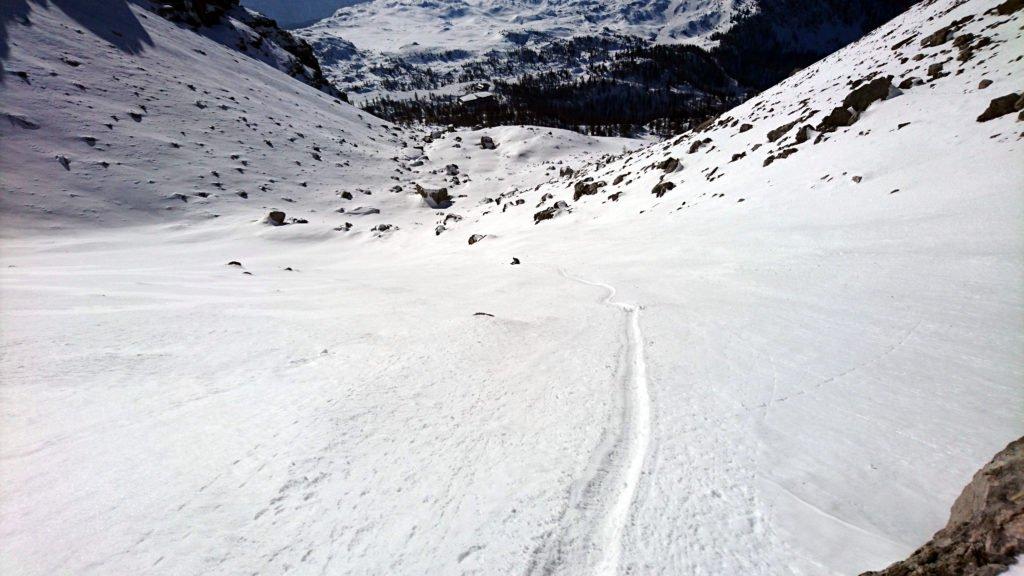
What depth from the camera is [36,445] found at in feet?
10.7

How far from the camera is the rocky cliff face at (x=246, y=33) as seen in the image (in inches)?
2689

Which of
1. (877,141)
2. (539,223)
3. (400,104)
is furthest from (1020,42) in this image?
(400,104)

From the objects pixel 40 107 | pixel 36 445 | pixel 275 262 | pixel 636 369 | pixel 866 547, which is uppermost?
pixel 40 107

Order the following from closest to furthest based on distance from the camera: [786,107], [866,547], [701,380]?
[866,547]
[701,380]
[786,107]

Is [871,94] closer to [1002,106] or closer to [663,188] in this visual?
[1002,106]

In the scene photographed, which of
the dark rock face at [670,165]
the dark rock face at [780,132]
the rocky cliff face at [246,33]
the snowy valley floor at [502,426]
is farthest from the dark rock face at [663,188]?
the rocky cliff face at [246,33]

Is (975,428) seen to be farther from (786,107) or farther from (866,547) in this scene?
(786,107)

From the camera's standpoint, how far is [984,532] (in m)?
1.98

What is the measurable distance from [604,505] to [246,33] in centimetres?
10430

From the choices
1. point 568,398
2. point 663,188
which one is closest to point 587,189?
point 663,188

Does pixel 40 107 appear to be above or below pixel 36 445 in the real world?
above

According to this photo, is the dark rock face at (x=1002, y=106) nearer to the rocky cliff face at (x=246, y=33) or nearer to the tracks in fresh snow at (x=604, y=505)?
the tracks in fresh snow at (x=604, y=505)

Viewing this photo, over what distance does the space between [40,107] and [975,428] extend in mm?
51368

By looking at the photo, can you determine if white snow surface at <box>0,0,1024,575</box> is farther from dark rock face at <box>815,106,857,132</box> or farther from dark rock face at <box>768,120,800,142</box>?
dark rock face at <box>768,120,800,142</box>
